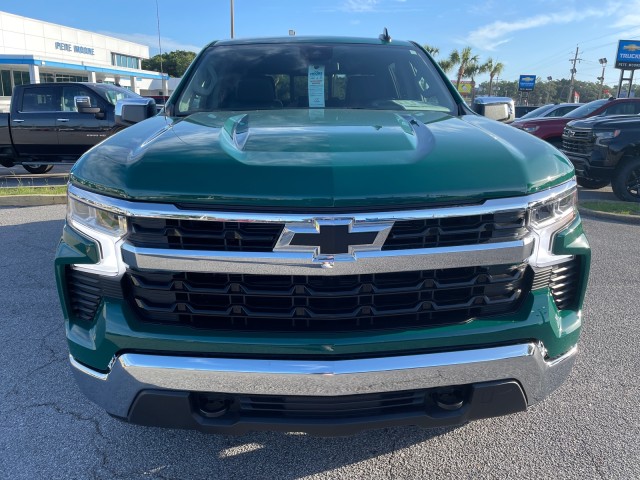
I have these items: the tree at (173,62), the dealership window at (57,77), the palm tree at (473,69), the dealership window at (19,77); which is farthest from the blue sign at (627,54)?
the tree at (173,62)

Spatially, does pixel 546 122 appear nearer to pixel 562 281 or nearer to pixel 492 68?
pixel 562 281

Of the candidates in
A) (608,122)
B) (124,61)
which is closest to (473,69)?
(124,61)

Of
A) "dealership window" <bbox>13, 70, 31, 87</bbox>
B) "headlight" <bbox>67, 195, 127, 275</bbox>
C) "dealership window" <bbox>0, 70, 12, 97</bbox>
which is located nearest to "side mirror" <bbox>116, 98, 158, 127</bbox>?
"headlight" <bbox>67, 195, 127, 275</bbox>

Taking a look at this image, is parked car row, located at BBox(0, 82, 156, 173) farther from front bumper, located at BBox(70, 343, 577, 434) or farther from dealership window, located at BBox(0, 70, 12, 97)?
dealership window, located at BBox(0, 70, 12, 97)

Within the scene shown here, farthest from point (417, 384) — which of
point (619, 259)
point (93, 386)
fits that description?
point (619, 259)

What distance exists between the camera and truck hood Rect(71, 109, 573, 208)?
5.66 ft

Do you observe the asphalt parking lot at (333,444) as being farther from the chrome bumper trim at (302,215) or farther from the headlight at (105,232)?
the chrome bumper trim at (302,215)

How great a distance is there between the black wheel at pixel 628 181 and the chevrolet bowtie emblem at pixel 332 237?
852 centimetres

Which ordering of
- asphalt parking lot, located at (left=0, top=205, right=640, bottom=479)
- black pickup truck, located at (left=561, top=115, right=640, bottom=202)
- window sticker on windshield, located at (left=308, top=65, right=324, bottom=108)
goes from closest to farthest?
1. asphalt parking lot, located at (left=0, top=205, right=640, bottom=479)
2. window sticker on windshield, located at (left=308, top=65, right=324, bottom=108)
3. black pickup truck, located at (left=561, top=115, right=640, bottom=202)

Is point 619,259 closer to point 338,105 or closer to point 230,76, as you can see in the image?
point 338,105

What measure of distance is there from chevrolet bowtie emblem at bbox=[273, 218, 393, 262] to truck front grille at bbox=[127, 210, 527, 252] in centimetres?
4

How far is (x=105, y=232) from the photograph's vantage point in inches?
73.0

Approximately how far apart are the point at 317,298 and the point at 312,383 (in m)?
0.29

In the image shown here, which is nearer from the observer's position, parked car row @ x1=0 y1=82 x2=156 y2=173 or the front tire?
parked car row @ x1=0 y1=82 x2=156 y2=173
